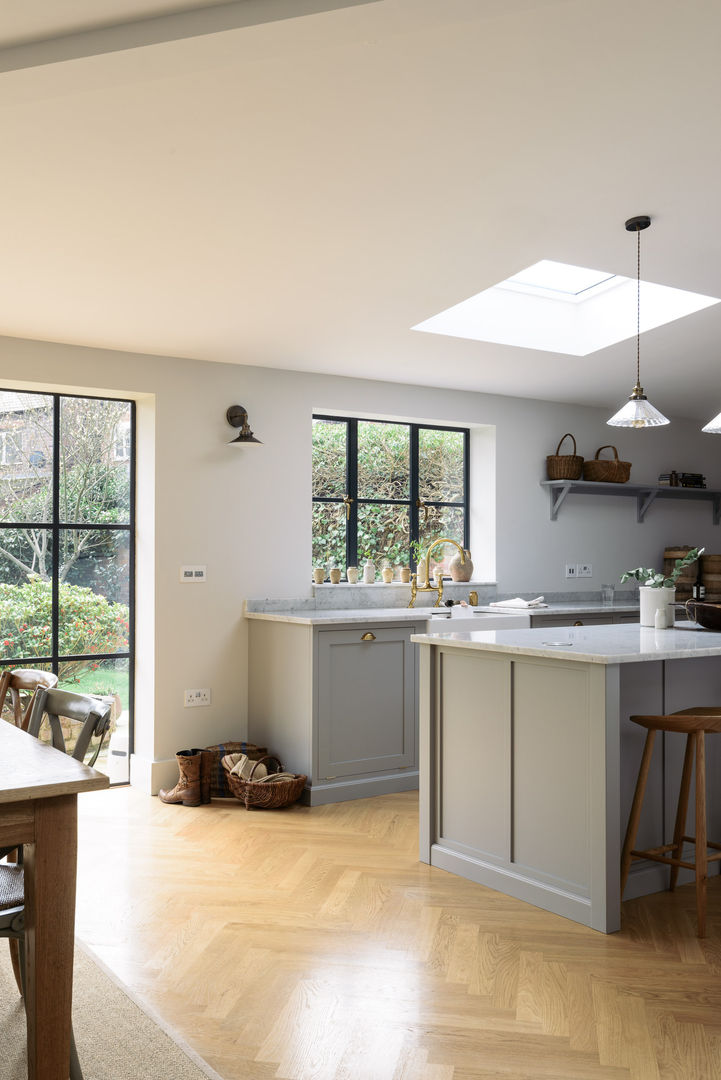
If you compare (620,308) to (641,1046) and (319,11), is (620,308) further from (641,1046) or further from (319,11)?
(641,1046)

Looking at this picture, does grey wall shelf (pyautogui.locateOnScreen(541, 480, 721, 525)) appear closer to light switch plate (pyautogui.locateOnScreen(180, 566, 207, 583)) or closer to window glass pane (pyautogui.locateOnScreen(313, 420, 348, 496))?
window glass pane (pyautogui.locateOnScreen(313, 420, 348, 496))

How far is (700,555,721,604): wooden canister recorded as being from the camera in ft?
20.5

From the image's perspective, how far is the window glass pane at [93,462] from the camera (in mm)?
4641

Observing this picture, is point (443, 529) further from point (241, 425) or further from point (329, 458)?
point (241, 425)

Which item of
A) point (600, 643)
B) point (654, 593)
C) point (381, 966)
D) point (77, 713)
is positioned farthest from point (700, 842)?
point (77, 713)

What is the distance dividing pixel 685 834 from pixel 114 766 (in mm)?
3014

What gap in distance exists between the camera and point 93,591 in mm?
4734

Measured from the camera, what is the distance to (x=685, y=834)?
344 cm

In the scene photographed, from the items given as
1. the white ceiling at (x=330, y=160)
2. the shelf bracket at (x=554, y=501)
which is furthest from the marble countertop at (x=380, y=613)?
the white ceiling at (x=330, y=160)

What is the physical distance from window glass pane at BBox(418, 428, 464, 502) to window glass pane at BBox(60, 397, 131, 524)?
2025mm

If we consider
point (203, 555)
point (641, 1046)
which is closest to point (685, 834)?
point (641, 1046)

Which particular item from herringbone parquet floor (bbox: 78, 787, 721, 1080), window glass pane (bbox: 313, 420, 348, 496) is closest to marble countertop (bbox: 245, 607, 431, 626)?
window glass pane (bbox: 313, 420, 348, 496)

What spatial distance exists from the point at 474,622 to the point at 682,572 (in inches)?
93.8

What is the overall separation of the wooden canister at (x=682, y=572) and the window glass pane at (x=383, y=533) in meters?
2.18
